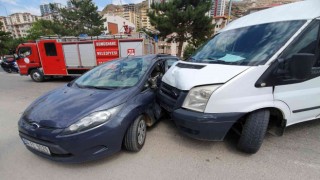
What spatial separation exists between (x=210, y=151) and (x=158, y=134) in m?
0.95

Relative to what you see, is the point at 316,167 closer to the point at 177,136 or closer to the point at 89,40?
the point at 177,136

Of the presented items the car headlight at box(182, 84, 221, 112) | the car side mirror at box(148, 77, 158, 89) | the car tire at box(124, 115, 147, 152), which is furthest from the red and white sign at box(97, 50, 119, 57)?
the car headlight at box(182, 84, 221, 112)

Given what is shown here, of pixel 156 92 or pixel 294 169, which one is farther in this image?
pixel 156 92

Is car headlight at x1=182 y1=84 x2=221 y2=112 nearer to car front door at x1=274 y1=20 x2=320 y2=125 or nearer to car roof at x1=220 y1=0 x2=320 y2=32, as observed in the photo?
car front door at x1=274 y1=20 x2=320 y2=125

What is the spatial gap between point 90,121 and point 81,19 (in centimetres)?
3463

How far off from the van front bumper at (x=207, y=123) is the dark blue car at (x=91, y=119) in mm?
722

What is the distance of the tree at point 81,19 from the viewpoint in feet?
98.5

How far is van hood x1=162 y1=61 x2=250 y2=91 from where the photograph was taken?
7.23 feet

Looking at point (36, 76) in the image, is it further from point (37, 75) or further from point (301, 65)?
point (301, 65)

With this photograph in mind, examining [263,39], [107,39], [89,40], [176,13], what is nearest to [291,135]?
[263,39]

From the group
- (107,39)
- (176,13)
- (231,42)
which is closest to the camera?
(231,42)

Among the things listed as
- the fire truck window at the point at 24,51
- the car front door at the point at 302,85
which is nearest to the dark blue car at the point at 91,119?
the car front door at the point at 302,85

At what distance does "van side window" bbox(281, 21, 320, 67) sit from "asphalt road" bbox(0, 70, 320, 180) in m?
1.30

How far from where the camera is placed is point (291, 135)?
9.72 feet
